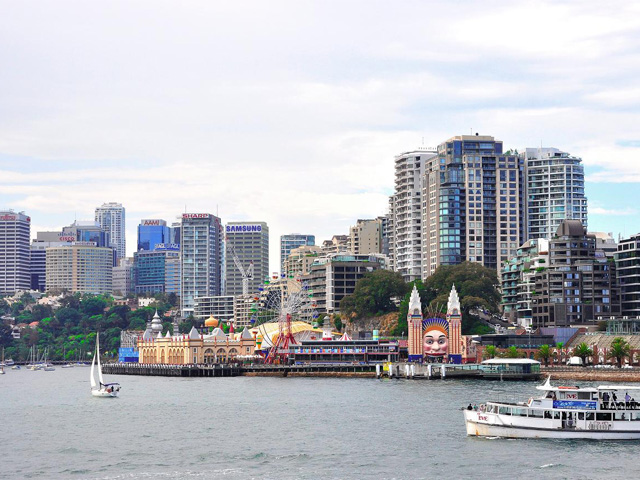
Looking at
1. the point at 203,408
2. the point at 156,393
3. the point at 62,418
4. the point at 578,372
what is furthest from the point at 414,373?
the point at 62,418

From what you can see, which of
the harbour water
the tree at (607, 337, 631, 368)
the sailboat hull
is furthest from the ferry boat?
the tree at (607, 337, 631, 368)

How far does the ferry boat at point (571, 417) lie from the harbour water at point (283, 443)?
124 cm

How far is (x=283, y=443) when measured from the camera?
101 m

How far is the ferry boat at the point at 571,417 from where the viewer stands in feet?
320

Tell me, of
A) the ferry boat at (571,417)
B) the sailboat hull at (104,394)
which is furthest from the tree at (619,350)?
the ferry boat at (571,417)

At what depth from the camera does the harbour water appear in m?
85.6

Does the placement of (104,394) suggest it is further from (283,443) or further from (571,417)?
(571,417)

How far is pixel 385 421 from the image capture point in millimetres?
117750

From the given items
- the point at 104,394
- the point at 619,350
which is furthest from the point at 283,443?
the point at 619,350

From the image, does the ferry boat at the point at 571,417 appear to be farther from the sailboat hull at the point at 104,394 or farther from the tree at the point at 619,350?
the tree at the point at 619,350

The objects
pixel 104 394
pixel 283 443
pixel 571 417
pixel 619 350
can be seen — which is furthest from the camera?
pixel 619 350

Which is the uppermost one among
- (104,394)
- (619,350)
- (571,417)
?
(619,350)

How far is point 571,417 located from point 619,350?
9739cm

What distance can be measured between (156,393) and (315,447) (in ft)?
264
